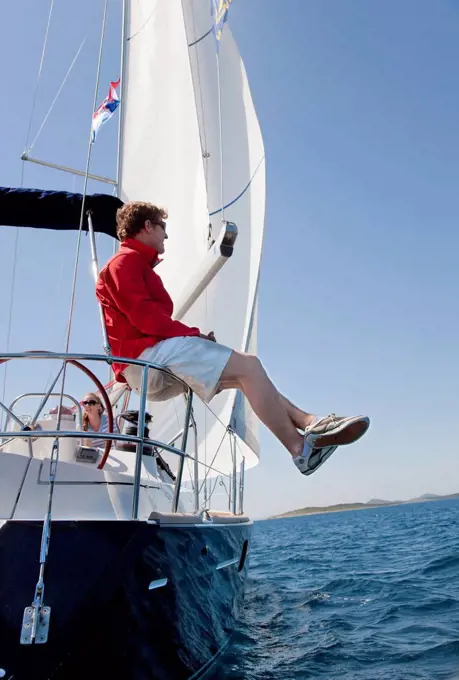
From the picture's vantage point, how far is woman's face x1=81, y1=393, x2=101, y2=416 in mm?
4160

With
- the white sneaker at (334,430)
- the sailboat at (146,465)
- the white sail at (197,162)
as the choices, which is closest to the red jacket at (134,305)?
the sailboat at (146,465)

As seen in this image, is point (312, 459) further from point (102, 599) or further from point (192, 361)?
point (102, 599)

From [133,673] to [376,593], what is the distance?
4493 millimetres

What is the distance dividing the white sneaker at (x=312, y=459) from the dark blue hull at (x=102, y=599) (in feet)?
2.18

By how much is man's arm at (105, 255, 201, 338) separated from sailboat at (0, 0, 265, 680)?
0.35m

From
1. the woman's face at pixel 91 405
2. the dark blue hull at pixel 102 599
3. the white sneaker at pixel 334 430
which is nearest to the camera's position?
the dark blue hull at pixel 102 599

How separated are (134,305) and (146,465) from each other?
1486 mm

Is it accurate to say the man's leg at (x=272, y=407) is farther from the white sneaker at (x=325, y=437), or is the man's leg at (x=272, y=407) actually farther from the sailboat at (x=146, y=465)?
the sailboat at (x=146, y=465)

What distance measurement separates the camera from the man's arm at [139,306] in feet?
9.61

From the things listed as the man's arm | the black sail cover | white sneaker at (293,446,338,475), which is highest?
the black sail cover

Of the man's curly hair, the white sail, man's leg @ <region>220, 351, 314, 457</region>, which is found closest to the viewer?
man's leg @ <region>220, 351, 314, 457</region>

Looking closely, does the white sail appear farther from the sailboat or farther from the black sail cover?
the black sail cover

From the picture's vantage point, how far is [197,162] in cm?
632

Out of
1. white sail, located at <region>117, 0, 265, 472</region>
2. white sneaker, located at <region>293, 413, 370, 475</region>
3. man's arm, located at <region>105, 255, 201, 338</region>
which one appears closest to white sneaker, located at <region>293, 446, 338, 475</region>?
white sneaker, located at <region>293, 413, 370, 475</region>
